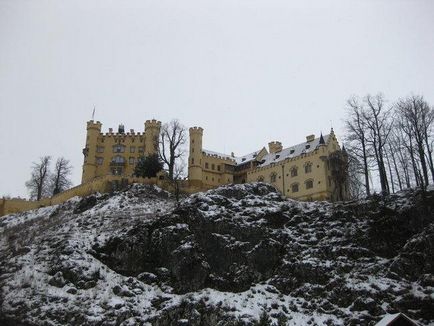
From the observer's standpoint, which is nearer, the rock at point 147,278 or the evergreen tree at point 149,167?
the rock at point 147,278

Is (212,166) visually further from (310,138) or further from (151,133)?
(310,138)

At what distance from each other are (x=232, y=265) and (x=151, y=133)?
38.1 meters

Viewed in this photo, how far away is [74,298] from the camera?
36719mm

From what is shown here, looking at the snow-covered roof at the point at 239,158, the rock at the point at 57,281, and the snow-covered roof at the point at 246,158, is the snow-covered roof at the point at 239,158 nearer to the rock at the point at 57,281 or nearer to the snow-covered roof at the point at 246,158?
the snow-covered roof at the point at 246,158

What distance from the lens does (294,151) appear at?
217ft

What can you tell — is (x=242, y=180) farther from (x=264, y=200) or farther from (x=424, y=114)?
(x=424, y=114)

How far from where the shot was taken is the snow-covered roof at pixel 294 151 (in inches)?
2502

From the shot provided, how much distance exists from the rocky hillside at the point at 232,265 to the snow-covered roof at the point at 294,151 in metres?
16.8

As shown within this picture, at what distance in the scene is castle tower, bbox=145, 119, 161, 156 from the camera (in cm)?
7306

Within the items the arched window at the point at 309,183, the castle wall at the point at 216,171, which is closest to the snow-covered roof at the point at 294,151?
the arched window at the point at 309,183

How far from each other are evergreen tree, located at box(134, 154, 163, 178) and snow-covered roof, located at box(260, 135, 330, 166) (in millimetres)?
15693

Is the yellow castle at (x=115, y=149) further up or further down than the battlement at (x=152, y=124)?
further down

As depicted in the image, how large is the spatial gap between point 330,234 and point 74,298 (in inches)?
883

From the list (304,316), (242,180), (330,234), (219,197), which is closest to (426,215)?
(330,234)
